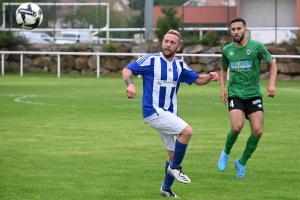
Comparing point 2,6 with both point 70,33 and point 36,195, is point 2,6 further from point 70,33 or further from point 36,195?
point 36,195

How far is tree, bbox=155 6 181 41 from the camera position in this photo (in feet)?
114

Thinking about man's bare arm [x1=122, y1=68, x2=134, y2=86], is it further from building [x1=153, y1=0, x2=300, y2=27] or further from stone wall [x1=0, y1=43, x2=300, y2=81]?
building [x1=153, y1=0, x2=300, y2=27]

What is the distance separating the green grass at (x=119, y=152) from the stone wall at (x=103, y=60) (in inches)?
433

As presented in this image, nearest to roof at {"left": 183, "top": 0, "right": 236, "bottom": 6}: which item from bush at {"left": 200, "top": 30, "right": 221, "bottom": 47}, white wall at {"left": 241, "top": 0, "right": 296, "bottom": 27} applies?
white wall at {"left": 241, "top": 0, "right": 296, "bottom": 27}

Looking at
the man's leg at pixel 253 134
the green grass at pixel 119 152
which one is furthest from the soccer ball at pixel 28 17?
the man's leg at pixel 253 134

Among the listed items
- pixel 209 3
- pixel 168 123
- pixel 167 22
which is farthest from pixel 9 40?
pixel 168 123

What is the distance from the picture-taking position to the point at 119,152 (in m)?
11.9

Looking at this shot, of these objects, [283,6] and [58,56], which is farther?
[283,6]

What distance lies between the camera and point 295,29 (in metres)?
34.2

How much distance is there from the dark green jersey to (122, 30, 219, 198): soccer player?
1.32m

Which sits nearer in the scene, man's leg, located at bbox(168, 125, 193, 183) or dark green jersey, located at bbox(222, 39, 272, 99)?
man's leg, located at bbox(168, 125, 193, 183)

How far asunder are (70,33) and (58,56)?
9.67 meters

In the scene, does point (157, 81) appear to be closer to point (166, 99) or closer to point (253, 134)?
point (166, 99)

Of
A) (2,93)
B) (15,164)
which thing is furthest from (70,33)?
(15,164)
